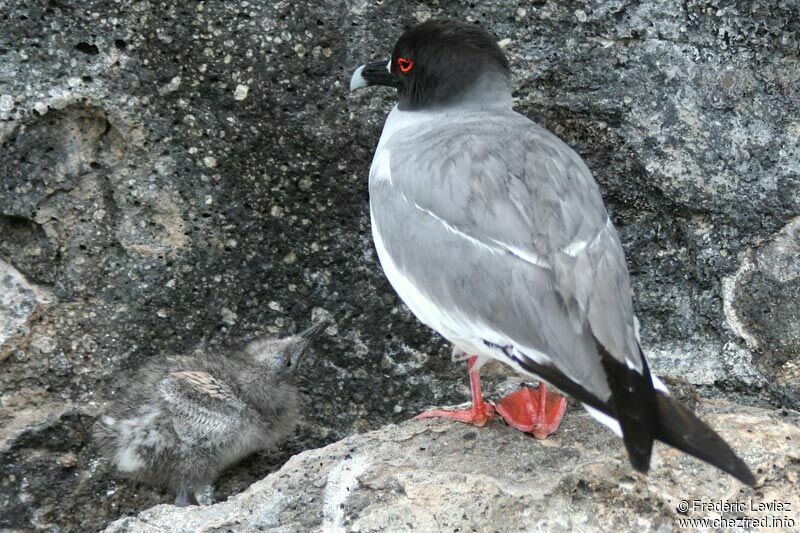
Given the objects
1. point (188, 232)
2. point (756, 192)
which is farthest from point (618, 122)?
point (188, 232)

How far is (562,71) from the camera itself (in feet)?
12.0

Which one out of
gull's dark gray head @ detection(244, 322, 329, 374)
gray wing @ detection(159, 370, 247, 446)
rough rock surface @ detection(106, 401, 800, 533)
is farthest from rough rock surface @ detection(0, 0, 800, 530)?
rough rock surface @ detection(106, 401, 800, 533)

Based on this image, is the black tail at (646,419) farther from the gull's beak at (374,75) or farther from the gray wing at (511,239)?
the gull's beak at (374,75)

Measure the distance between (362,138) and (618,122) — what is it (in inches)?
33.7

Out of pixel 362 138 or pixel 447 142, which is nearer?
pixel 447 142

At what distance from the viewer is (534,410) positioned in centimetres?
326

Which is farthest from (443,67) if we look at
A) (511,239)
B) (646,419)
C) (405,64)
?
(646,419)

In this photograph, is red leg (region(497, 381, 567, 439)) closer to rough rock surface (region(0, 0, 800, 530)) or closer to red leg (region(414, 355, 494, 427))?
red leg (region(414, 355, 494, 427))

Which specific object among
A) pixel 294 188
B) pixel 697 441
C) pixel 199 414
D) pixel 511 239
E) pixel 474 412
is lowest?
pixel 199 414

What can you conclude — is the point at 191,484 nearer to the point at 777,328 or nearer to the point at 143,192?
the point at 143,192

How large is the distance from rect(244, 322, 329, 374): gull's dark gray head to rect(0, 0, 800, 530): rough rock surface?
5.0 inches

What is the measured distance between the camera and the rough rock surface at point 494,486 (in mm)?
2828

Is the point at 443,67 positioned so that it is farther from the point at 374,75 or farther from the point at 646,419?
the point at 646,419

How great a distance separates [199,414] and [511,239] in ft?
4.08
